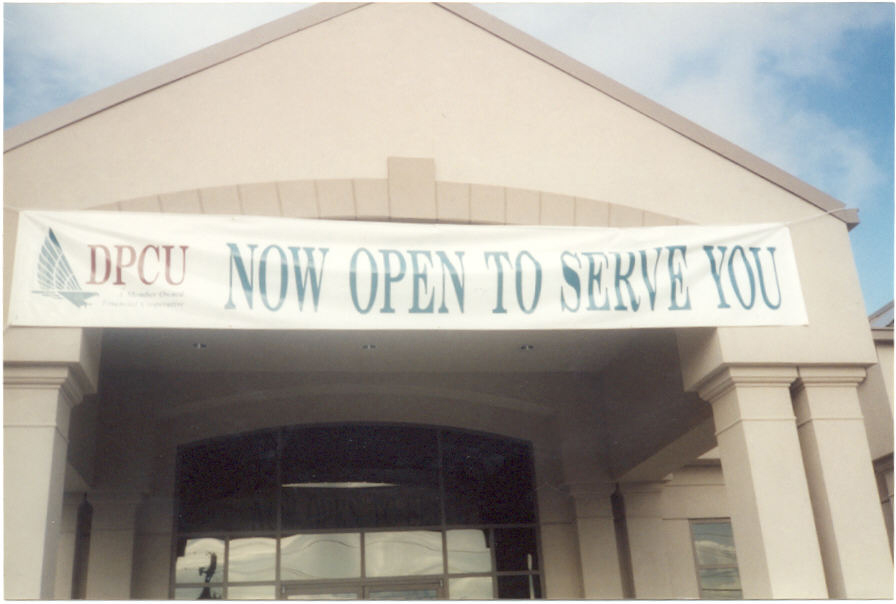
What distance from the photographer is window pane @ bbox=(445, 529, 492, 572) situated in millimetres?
A: 10734

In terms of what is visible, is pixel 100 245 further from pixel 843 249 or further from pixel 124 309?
pixel 843 249

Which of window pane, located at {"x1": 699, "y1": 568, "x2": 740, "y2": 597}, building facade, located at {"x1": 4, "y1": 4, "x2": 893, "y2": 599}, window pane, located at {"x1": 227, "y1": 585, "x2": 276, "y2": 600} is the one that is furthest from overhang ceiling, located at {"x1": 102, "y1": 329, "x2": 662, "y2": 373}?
window pane, located at {"x1": 699, "y1": 568, "x2": 740, "y2": 597}

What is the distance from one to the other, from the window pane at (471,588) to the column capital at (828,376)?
4.90m

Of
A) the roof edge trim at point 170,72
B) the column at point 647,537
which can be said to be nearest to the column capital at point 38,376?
the roof edge trim at point 170,72

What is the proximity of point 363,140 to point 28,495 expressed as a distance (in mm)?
3694

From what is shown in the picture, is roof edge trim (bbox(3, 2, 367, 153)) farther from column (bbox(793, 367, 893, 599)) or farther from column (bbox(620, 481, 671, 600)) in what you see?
column (bbox(620, 481, 671, 600))

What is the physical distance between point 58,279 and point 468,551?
6.12m

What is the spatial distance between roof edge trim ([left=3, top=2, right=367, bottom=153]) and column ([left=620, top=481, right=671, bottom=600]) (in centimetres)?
640

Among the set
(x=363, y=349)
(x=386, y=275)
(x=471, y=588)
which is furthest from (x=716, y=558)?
(x=386, y=275)

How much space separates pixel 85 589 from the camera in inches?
377

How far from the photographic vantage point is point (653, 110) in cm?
798

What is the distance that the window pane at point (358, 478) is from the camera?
10695 mm

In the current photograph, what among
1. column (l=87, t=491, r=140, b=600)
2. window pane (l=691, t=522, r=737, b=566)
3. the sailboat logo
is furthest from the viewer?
window pane (l=691, t=522, r=737, b=566)

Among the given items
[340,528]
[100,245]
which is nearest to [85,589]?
[340,528]
